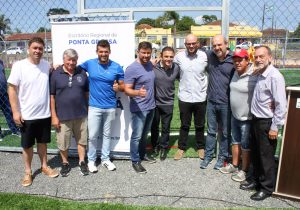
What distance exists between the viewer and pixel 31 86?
4.41 metres

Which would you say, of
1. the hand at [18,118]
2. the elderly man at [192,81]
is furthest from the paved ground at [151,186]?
the hand at [18,118]

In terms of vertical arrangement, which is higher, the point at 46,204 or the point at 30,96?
the point at 30,96

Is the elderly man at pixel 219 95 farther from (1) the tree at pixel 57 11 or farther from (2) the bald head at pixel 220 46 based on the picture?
(1) the tree at pixel 57 11

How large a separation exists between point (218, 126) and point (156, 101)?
1.07m

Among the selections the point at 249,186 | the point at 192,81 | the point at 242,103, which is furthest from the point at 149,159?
the point at 242,103

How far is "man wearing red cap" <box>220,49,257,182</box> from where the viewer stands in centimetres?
431

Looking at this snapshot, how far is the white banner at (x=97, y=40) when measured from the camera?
16.6ft

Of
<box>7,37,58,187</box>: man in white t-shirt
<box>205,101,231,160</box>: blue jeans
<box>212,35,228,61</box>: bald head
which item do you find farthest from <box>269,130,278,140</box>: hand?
<box>7,37,58,187</box>: man in white t-shirt

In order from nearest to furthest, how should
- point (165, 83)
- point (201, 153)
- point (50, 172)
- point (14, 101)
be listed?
point (14, 101) → point (50, 172) → point (165, 83) → point (201, 153)

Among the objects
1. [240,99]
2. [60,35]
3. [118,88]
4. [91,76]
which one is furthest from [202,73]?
[60,35]

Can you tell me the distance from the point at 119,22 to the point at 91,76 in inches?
38.0

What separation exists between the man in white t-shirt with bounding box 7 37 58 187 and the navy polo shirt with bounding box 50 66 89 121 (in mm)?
127

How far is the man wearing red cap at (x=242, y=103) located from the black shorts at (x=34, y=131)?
268cm

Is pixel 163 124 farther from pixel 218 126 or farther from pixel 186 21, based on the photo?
pixel 186 21
